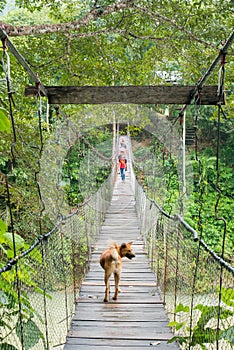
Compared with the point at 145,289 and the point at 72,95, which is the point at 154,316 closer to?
the point at 145,289

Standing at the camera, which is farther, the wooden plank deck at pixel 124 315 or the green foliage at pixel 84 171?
the green foliage at pixel 84 171

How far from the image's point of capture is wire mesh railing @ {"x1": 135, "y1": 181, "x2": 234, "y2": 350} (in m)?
1.38

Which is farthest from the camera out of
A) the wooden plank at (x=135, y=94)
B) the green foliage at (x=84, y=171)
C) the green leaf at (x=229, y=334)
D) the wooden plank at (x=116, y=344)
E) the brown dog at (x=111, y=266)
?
the green foliage at (x=84, y=171)

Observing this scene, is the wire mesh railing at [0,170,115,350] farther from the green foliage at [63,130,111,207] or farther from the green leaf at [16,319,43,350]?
the green foliage at [63,130,111,207]

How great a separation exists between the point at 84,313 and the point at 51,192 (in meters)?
1.76

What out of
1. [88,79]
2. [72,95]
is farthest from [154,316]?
[88,79]

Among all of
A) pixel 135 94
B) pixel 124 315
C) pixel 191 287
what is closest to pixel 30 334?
pixel 124 315

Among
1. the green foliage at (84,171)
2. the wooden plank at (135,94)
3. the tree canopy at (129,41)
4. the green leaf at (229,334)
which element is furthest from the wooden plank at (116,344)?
the green foliage at (84,171)

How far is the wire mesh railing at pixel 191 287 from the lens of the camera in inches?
54.3

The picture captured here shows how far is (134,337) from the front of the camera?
2.02 m

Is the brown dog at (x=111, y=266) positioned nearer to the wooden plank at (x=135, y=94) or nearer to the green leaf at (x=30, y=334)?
the wooden plank at (x=135, y=94)

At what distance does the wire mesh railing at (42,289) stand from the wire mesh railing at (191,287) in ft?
1.74

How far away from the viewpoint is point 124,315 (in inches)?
92.5

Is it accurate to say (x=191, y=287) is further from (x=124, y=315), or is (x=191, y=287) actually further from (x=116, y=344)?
(x=116, y=344)
